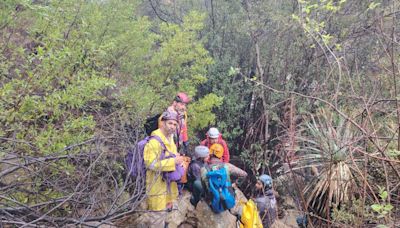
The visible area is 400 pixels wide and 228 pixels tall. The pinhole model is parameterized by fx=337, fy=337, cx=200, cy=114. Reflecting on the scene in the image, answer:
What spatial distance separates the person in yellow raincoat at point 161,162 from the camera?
4.23 meters

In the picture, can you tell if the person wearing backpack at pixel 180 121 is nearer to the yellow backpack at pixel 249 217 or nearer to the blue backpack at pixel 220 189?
the blue backpack at pixel 220 189

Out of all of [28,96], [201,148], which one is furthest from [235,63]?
[28,96]

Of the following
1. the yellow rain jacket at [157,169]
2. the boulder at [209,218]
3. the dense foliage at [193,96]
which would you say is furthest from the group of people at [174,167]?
the dense foliage at [193,96]

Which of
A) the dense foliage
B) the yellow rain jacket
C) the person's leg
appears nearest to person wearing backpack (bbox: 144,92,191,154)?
the dense foliage

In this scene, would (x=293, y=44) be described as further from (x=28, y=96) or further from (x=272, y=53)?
(x=28, y=96)

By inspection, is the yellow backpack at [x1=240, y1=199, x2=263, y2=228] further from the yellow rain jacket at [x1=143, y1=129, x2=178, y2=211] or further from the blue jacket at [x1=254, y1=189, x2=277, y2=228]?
the yellow rain jacket at [x1=143, y1=129, x2=178, y2=211]

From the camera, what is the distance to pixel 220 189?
186 inches

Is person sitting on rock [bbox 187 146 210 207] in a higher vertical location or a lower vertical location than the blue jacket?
higher

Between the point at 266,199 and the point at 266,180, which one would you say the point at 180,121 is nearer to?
the point at 266,180

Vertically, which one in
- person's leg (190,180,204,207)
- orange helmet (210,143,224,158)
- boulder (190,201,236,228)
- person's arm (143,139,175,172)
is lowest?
boulder (190,201,236,228)

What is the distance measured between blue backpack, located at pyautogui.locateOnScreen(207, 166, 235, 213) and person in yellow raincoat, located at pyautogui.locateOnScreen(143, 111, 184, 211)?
1.71 ft

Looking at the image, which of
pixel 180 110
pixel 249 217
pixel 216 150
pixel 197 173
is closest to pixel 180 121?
pixel 180 110

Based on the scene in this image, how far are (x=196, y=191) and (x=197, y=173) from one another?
0.26 meters

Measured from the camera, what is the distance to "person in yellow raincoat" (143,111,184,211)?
13.9 ft
